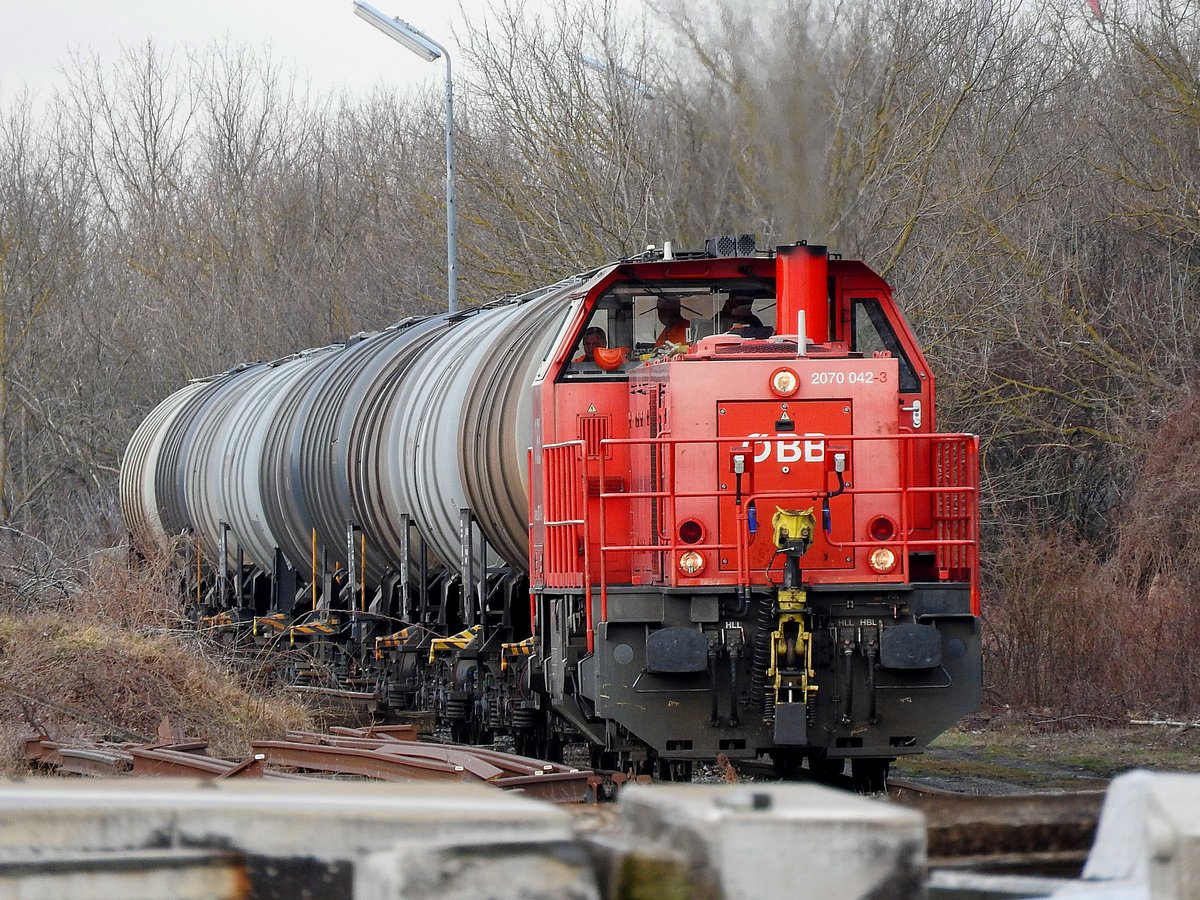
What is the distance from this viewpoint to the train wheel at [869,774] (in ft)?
30.0

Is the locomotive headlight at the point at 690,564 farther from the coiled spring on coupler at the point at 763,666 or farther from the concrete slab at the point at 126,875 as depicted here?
the concrete slab at the point at 126,875

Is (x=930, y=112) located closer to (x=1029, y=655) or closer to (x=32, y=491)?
(x=1029, y=655)

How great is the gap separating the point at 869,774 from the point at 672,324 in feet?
9.54

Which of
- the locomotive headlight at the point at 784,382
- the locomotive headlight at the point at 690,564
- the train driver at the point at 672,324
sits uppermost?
the train driver at the point at 672,324

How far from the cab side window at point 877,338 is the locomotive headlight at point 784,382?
0.84m

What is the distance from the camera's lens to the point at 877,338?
9.41 metres

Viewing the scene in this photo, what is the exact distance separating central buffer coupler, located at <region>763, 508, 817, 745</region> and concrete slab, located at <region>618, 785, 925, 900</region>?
5.42 meters

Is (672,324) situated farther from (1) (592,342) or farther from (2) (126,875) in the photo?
(2) (126,875)

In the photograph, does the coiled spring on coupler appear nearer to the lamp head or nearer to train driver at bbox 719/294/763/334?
train driver at bbox 719/294/763/334

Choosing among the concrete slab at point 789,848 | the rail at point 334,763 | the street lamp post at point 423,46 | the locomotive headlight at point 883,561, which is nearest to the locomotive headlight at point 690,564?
the locomotive headlight at point 883,561

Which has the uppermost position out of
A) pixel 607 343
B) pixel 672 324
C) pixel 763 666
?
pixel 672 324

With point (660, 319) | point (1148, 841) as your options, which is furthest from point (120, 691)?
point (1148, 841)

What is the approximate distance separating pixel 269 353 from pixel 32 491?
5.67 m

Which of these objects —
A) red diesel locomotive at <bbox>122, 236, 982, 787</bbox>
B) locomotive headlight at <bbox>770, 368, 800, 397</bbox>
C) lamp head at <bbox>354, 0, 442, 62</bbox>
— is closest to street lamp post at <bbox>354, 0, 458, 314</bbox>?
lamp head at <bbox>354, 0, 442, 62</bbox>
